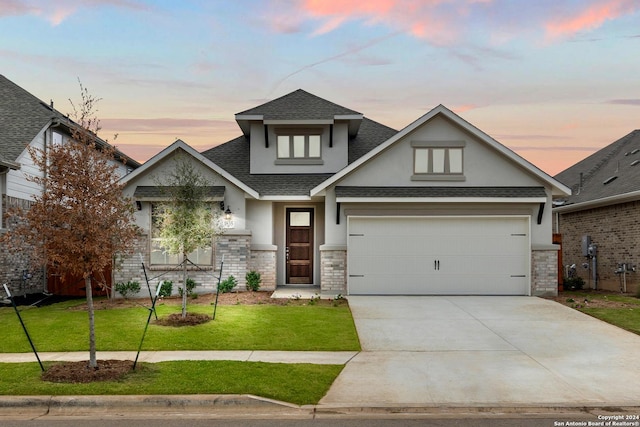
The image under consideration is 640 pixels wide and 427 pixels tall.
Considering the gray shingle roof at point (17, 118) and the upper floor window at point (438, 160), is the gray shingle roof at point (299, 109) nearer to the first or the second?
the upper floor window at point (438, 160)

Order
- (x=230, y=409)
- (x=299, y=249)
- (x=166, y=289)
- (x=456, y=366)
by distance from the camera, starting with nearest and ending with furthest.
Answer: (x=230, y=409) → (x=456, y=366) → (x=166, y=289) → (x=299, y=249)

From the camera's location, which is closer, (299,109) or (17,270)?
(17,270)

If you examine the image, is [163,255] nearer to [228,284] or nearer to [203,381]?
[228,284]

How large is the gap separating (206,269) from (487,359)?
10.8m

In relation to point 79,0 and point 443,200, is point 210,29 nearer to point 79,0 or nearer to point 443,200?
point 79,0

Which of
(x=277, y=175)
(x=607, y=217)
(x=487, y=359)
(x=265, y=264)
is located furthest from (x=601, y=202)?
(x=487, y=359)

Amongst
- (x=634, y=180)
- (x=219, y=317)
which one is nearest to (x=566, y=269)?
(x=634, y=180)

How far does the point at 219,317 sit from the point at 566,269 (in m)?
17.3

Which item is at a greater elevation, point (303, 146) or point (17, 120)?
point (17, 120)

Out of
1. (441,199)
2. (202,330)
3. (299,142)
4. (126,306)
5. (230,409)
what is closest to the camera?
(230,409)

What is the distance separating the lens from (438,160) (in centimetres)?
1831

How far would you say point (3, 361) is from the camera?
31.9 ft

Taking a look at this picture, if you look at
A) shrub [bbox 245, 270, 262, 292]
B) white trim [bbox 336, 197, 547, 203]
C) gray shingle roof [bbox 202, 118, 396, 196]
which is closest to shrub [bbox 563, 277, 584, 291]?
white trim [bbox 336, 197, 547, 203]

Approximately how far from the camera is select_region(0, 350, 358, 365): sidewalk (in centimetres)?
966
